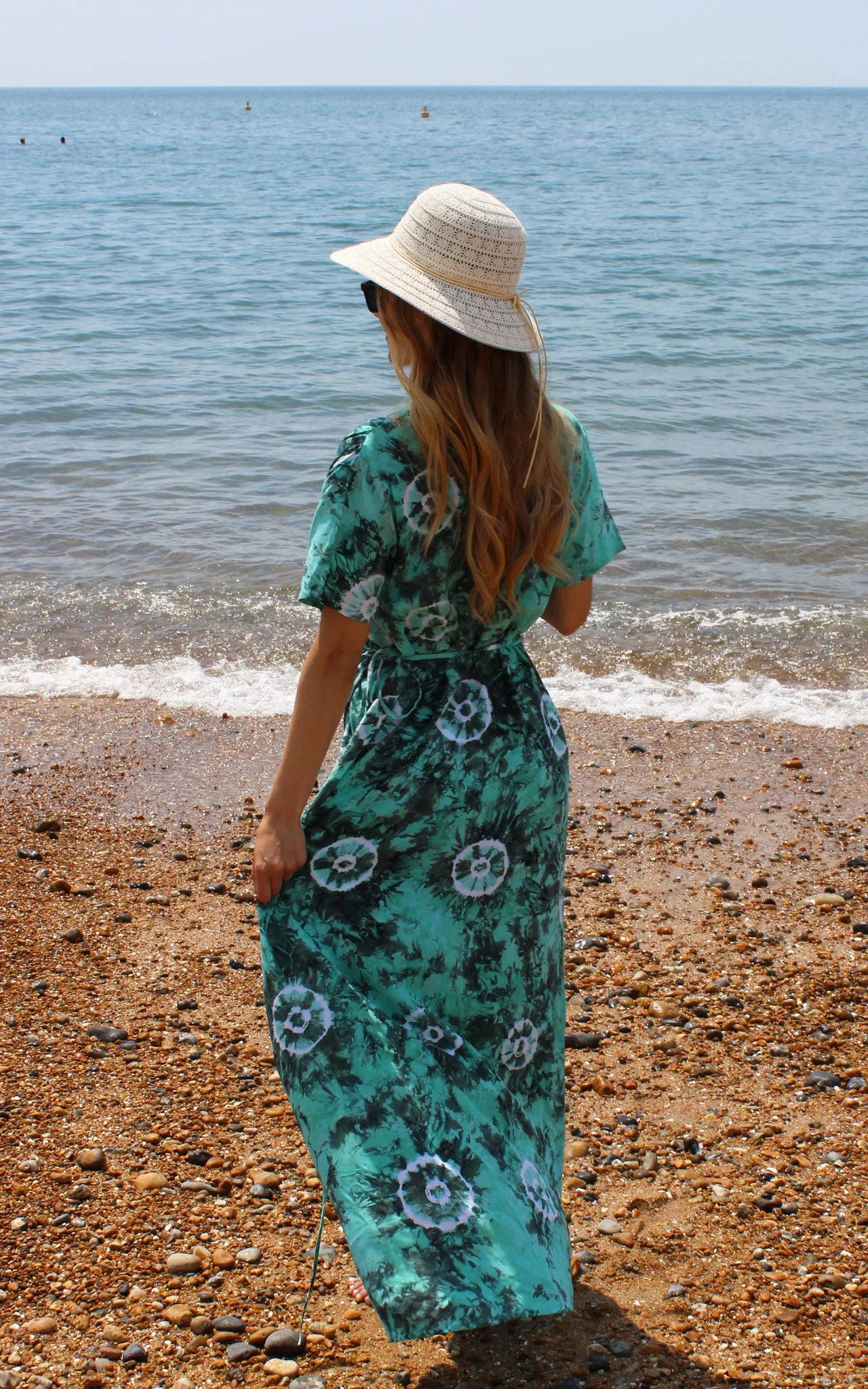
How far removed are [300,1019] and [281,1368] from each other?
2.66 ft

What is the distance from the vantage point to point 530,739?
2428 mm

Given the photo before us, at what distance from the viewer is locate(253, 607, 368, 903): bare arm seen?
2.22 m

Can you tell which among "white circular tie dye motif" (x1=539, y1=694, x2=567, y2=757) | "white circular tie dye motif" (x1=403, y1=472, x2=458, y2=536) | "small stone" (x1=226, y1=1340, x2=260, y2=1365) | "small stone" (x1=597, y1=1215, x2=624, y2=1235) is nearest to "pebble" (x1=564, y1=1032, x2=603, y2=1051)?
"small stone" (x1=597, y1=1215, x2=624, y2=1235)

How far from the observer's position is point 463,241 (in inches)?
88.5

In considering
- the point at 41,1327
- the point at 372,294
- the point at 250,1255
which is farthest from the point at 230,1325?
the point at 372,294

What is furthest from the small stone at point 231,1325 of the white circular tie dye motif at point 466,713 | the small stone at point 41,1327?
the white circular tie dye motif at point 466,713

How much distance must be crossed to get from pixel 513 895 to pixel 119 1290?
1.24 meters

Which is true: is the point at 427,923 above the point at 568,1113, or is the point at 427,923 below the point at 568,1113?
above

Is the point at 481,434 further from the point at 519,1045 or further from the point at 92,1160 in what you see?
the point at 92,1160

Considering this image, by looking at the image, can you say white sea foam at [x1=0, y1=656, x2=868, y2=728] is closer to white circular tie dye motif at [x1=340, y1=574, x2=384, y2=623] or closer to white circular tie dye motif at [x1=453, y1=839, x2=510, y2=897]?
white circular tie dye motif at [x1=453, y1=839, x2=510, y2=897]

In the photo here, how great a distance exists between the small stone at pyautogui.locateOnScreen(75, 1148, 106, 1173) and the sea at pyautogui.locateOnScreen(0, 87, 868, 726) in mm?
2280

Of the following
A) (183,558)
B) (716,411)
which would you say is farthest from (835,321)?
(183,558)

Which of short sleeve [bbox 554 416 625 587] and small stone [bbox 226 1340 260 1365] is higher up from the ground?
short sleeve [bbox 554 416 625 587]

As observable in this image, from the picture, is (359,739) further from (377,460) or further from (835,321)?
(835,321)
